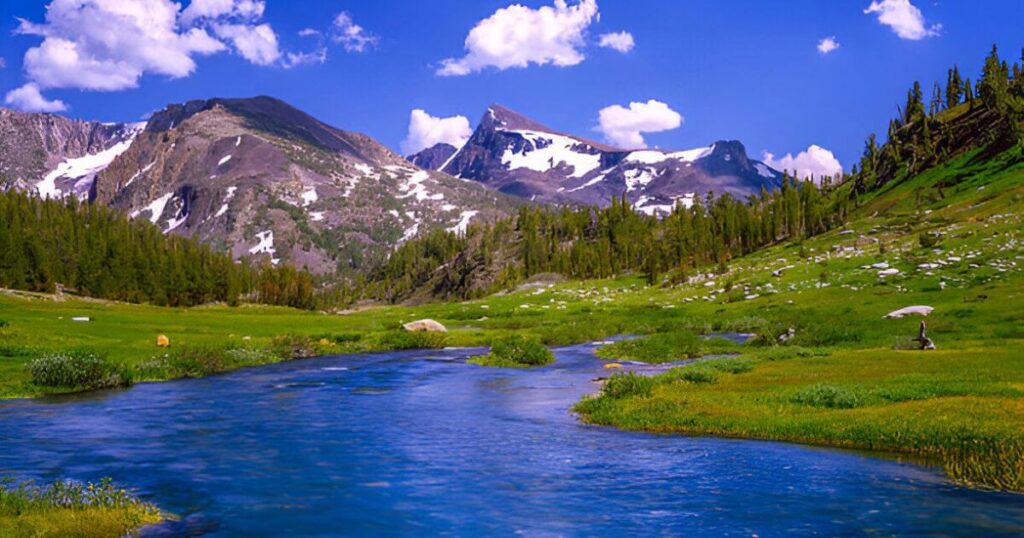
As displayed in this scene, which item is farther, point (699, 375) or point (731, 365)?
point (731, 365)

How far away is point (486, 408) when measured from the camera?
1556 inches

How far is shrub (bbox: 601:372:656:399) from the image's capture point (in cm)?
3722

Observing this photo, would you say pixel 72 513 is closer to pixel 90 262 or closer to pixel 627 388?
pixel 627 388

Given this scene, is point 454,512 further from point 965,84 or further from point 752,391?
point 965,84

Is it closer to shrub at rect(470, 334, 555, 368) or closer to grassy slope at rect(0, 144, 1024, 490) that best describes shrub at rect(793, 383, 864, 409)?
grassy slope at rect(0, 144, 1024, 490)

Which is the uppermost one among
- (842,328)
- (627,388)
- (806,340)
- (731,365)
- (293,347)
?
(842,328)

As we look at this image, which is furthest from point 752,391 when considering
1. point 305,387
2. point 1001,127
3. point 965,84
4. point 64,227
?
point 965,84

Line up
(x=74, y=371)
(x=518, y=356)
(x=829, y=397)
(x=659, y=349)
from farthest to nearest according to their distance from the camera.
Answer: (x=518, y=356)
(x=659, y=349)
(x=74, y=371)
(x=829, y=397)

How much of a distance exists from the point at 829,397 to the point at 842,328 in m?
32.5

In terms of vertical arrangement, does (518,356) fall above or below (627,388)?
below

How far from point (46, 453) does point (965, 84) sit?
23307cm

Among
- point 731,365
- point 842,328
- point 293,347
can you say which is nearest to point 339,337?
point 293,347

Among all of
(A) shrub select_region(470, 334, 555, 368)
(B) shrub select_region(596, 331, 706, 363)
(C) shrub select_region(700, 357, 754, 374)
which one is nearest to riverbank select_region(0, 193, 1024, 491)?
(B) shrub select_region(596, 331, 706, 363)

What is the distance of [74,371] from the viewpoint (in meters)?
45.3
